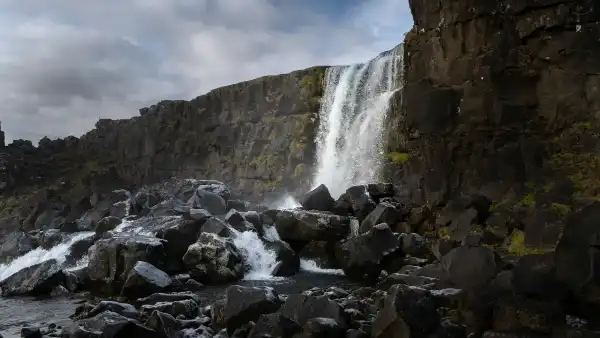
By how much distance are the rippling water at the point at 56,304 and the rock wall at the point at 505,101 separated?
23.6 ft

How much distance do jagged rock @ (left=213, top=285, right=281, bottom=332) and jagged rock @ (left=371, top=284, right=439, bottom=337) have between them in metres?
3.48

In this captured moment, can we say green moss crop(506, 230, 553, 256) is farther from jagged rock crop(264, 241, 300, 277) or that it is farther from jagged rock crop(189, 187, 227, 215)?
jagged rock crop(189, 187, 227, 215)

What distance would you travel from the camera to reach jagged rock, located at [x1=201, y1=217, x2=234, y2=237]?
1037 inches

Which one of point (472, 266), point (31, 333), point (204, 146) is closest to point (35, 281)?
point (31, 333)

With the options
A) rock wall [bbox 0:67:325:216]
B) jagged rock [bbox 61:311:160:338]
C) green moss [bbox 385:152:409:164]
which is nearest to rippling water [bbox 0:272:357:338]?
jagged rock [bbox 61:311:160:338]

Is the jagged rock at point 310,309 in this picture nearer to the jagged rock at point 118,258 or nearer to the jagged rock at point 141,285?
the jagged rock at point 141,285

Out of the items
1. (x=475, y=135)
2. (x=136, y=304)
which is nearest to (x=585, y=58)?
(x=475, y=135)

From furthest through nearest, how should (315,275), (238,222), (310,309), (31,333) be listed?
(238,222)
(315,275)
(31,333)
(310,309)

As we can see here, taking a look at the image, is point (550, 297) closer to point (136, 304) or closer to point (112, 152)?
point (136, 304)

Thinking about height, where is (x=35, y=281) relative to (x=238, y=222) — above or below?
below

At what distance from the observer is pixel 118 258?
23484mm

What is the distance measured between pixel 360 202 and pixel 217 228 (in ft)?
25.2

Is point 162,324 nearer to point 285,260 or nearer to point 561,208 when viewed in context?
point 285,260

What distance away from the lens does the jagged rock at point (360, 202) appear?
2758 centimetres
